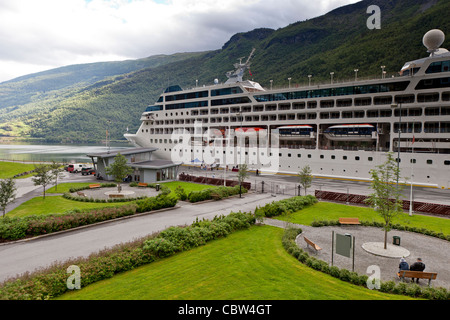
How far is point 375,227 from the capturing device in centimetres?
1862

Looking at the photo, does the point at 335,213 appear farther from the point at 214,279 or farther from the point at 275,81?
the point at 275,81

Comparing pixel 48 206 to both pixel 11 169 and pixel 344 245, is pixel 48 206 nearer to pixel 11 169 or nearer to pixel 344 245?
pixel 344 245

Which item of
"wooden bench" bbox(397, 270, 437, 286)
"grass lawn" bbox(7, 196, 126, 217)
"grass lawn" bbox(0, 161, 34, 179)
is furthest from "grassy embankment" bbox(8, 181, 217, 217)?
"grass lawn" bbox(0, 161, 34, 179)

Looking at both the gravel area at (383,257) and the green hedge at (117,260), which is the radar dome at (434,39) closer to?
the gravel area at (383,257)

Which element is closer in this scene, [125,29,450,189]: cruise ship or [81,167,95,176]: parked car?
[125,29,450,189]: cruise ship

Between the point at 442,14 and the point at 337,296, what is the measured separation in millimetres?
139373

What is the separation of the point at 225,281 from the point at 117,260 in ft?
14.6

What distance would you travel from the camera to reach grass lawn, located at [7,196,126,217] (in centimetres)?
2036

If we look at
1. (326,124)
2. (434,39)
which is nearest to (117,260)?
(326,124)

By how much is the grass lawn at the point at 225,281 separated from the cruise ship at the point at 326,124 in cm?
2185

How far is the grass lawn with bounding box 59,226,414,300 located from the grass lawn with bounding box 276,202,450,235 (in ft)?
28.0

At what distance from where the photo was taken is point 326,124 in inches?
1850

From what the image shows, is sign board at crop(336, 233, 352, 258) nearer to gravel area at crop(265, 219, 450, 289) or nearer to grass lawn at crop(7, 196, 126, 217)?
gravel area at crop(265, 219, 450, 289)

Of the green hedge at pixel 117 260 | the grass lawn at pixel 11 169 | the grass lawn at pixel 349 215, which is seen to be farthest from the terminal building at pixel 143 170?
the green hedge at pixel 117 260
